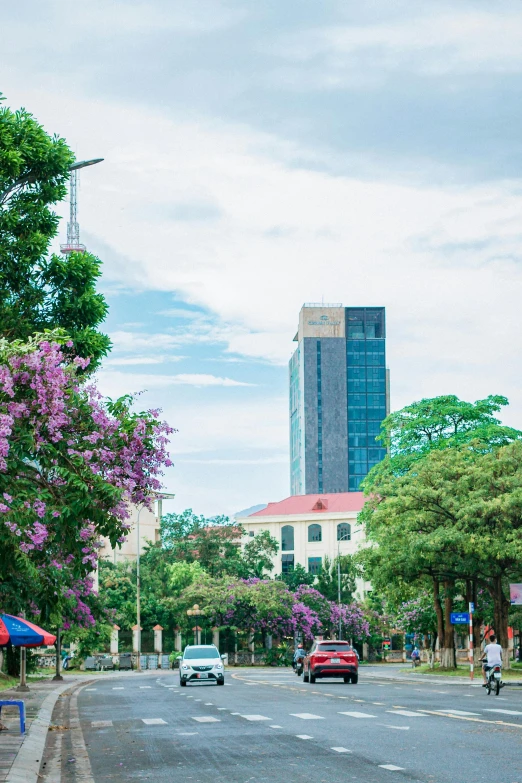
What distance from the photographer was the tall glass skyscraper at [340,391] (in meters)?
191

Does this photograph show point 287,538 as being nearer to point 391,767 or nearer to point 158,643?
point 158,643

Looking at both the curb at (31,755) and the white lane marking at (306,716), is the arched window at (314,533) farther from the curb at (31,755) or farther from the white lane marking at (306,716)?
the white lane marking at (306,716)

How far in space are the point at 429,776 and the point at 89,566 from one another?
18.6 ft

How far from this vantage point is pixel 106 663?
86.3 metres

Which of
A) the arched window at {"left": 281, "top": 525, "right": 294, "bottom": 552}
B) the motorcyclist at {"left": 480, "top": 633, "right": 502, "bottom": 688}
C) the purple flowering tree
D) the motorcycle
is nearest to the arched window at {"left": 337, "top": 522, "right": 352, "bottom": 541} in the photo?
the arched window at {"left": 281, "top": 525, "right": 294, "bottom": 552}

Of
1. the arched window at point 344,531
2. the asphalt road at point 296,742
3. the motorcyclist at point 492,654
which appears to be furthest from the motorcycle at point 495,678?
the arched window at point 344,531

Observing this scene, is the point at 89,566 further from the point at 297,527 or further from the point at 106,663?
the point at 297,527

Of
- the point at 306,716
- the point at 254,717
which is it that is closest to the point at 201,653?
the point at 254,717

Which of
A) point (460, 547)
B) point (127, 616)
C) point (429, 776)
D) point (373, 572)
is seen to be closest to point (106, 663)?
point (127, 616)

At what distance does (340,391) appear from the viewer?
191750 mm

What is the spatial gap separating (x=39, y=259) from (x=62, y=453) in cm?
1385

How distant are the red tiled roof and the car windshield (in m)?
80.7

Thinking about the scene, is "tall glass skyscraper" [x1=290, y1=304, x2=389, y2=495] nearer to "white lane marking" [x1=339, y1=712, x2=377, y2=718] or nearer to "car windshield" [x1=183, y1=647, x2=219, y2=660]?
"car windshield" [x1=183, y1=647, x2=219, y2=660]

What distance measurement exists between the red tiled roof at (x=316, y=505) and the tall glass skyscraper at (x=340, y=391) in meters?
57.0
